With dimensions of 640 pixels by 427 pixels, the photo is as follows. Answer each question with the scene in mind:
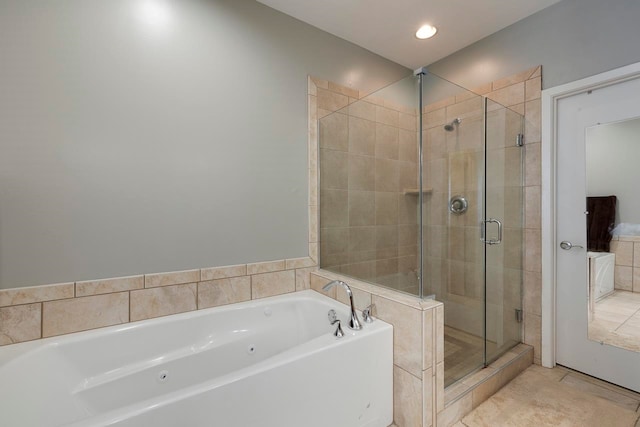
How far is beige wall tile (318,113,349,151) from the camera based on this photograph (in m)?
2.31

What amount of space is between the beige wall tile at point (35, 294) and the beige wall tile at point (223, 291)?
0.64 metres

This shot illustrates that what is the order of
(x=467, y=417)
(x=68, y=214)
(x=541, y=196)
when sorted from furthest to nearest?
(x=541, y=196) < (x=467, y=417) < (x=68, y=214)

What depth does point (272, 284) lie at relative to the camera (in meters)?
2.05

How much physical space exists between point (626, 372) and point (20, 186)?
3574mm

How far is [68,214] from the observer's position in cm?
144

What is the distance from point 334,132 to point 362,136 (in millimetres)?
282

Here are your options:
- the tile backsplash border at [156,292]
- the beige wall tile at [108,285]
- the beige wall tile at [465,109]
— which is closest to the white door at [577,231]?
the beige wall tile at [465,109]

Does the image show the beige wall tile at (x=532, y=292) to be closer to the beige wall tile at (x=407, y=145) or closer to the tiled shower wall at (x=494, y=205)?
the tiled shower wall at (x=494, y=205)

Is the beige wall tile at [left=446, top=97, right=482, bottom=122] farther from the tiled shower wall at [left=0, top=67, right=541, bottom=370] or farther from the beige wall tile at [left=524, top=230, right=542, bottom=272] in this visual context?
the beige wall tile at [left=524, top=230, right=542, bottom=272]

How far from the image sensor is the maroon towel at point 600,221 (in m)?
1.85

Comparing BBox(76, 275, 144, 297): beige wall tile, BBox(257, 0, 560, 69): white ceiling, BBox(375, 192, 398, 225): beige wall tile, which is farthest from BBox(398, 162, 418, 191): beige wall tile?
BBox(76, 275, 144, 297): beige wall tile

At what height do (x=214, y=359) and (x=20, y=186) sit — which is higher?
(x=20, y=186)

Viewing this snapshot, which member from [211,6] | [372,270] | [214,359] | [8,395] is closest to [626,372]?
[372,270]

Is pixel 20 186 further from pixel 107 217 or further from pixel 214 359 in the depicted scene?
pixel 214 359
